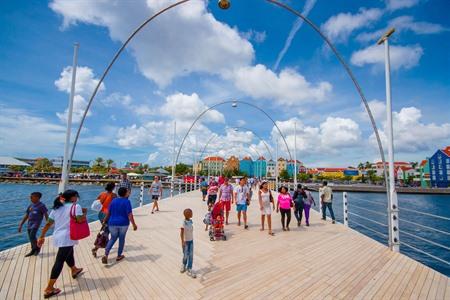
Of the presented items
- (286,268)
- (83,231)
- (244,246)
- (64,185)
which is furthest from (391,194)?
(64,185)

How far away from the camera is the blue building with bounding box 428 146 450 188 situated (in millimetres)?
83512

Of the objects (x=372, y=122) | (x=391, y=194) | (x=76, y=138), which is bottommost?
(x=391, y=194)

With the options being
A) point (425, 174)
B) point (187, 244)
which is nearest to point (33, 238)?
point (187, 244)

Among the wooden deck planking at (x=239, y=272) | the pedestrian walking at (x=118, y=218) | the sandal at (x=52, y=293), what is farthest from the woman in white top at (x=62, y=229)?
the pedestrian walking at (x=118, y=218)

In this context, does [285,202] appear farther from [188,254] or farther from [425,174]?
[425,174]

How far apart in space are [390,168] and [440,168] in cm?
10936

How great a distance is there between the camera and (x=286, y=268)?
462 cm

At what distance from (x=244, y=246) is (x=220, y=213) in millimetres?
1186

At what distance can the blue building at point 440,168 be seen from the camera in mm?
83512

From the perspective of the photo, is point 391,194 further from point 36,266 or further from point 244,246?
point 36,266

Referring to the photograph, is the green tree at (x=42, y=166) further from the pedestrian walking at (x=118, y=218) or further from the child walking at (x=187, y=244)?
the child walking at (x=187, y=244)

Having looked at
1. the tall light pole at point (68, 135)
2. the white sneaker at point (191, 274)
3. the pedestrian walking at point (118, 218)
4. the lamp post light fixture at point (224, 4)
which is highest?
the lamp post light fixture at point (224, 4)

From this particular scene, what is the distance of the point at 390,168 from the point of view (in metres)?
6.35

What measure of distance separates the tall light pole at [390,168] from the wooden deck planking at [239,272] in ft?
1.36
